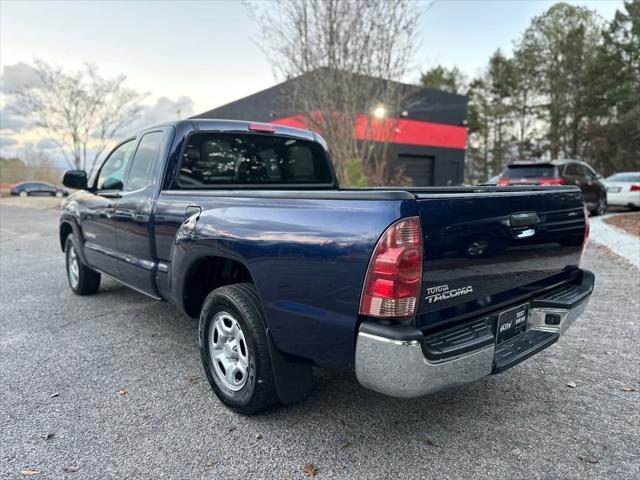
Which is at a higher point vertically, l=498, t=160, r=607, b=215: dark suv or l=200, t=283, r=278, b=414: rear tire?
l=498, t=160, r=607, b=215: dark suv

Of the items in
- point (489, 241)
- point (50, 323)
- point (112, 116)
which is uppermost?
point (112, 116)

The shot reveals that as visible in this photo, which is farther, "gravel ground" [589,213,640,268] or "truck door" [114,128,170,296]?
"gravel ground" [589,213,640,268]

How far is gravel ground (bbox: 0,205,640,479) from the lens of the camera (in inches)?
90.5

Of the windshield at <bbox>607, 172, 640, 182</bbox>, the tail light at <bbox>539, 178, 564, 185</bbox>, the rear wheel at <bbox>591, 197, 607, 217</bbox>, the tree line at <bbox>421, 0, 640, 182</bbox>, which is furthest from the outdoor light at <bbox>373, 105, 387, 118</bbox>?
the tree line at <bbox>421, 0, 640, 182</bbox>

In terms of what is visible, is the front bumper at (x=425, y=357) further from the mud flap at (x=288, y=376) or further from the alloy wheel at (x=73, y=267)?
the alloy wheel at (x=73, y=267)

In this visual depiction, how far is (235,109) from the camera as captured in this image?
27422 mm

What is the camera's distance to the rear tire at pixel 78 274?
5.45 meters

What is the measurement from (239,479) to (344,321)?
3.09ft

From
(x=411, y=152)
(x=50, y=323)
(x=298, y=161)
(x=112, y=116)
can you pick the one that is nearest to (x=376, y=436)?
(x=298, y=161)

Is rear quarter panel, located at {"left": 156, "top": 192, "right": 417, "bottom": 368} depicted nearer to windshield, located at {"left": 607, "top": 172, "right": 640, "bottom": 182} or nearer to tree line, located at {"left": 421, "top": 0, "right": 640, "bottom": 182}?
windshield, located at {"left": 607, "top": 172, "right": 640, "bottom": 182}

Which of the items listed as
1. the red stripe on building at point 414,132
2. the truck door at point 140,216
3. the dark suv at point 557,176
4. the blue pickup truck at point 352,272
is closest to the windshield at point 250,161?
the blue pickup truck at point 352,272

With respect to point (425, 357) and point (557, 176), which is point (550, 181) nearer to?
point (557, 176)

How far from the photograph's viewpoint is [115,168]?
472cm

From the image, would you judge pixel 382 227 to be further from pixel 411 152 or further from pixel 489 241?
pixel 411 152
